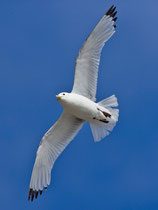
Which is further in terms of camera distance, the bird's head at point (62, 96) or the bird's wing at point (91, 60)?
the bird's wing at point (91, 60)

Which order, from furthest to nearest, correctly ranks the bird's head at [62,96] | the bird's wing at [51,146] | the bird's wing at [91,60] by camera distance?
the bird's wing at [51,146] < the bird's wing at [91,60] < the bird's head at [62,96]

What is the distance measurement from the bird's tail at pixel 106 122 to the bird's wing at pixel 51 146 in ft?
1.44

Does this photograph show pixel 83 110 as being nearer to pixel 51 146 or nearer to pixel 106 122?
pixel 106 122

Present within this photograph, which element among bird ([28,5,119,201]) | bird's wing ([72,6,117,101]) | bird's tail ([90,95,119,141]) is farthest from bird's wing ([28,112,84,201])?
bird's wing ([72,6,117,101])

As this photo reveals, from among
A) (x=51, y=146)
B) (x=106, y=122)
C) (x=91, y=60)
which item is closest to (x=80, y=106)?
(x=106, y=122)

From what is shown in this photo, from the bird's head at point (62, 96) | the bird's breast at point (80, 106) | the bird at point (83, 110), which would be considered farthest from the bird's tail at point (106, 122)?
the bird's head at point (62, 96)

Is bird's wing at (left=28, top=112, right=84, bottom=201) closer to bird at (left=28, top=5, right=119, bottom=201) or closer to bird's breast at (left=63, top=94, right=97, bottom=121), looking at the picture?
bird at (left=28, top=5, right=119, bottom=201)

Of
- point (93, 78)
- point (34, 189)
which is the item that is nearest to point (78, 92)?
point (93, 78)

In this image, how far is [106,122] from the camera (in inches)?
370

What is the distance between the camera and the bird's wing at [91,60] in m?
9.14

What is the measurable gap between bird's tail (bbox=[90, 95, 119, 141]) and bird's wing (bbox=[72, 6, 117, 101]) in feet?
0.95

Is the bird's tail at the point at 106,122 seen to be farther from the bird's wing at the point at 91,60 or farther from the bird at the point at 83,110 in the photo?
the bird's wing at the point at 91,60

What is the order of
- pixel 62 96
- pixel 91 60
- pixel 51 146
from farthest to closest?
pixel 51 146, pixel 91 60, pixel 62 96

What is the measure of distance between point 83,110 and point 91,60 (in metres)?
0.98
